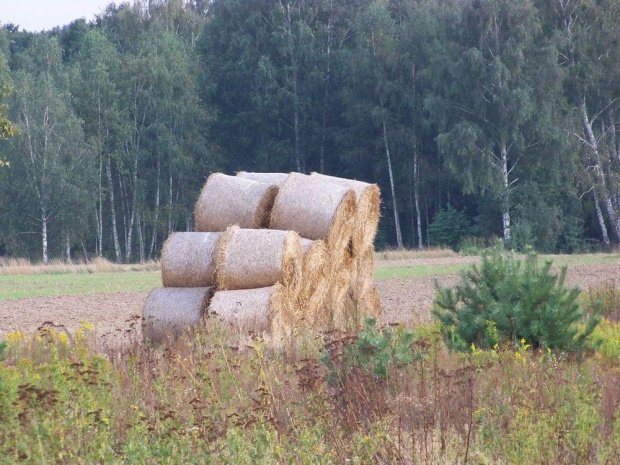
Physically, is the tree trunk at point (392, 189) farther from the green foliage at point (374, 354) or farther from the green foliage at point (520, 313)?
the green foliage at point (374, 354)

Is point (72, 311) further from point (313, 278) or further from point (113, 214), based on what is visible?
point (113, 214)

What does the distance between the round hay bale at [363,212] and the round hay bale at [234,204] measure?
1.17 m

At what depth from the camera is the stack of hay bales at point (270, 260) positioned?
37.1ft

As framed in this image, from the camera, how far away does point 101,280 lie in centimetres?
2608

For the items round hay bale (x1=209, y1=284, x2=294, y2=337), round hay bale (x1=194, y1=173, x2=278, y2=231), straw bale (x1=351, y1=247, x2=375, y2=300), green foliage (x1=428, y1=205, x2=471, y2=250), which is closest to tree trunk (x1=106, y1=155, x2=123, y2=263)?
green foliage (x1=428, y1=205, x2=471, y2=250)

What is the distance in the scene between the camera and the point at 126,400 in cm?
674

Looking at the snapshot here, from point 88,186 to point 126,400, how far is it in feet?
130

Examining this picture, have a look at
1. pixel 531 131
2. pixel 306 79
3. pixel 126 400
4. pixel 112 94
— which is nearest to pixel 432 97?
pixel 531 131

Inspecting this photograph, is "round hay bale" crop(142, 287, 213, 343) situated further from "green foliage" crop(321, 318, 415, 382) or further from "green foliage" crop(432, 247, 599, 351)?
"green foliage" crop(321, 318, 415, 382)

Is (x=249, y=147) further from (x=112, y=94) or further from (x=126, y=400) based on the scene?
(x=126, y=400)

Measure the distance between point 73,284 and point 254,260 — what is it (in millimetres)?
14115

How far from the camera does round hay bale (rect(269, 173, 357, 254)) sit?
41.9 feet

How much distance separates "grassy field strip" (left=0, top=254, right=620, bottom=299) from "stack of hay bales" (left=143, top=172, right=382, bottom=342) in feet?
29.2

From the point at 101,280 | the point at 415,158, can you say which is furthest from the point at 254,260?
the point at 415,158
